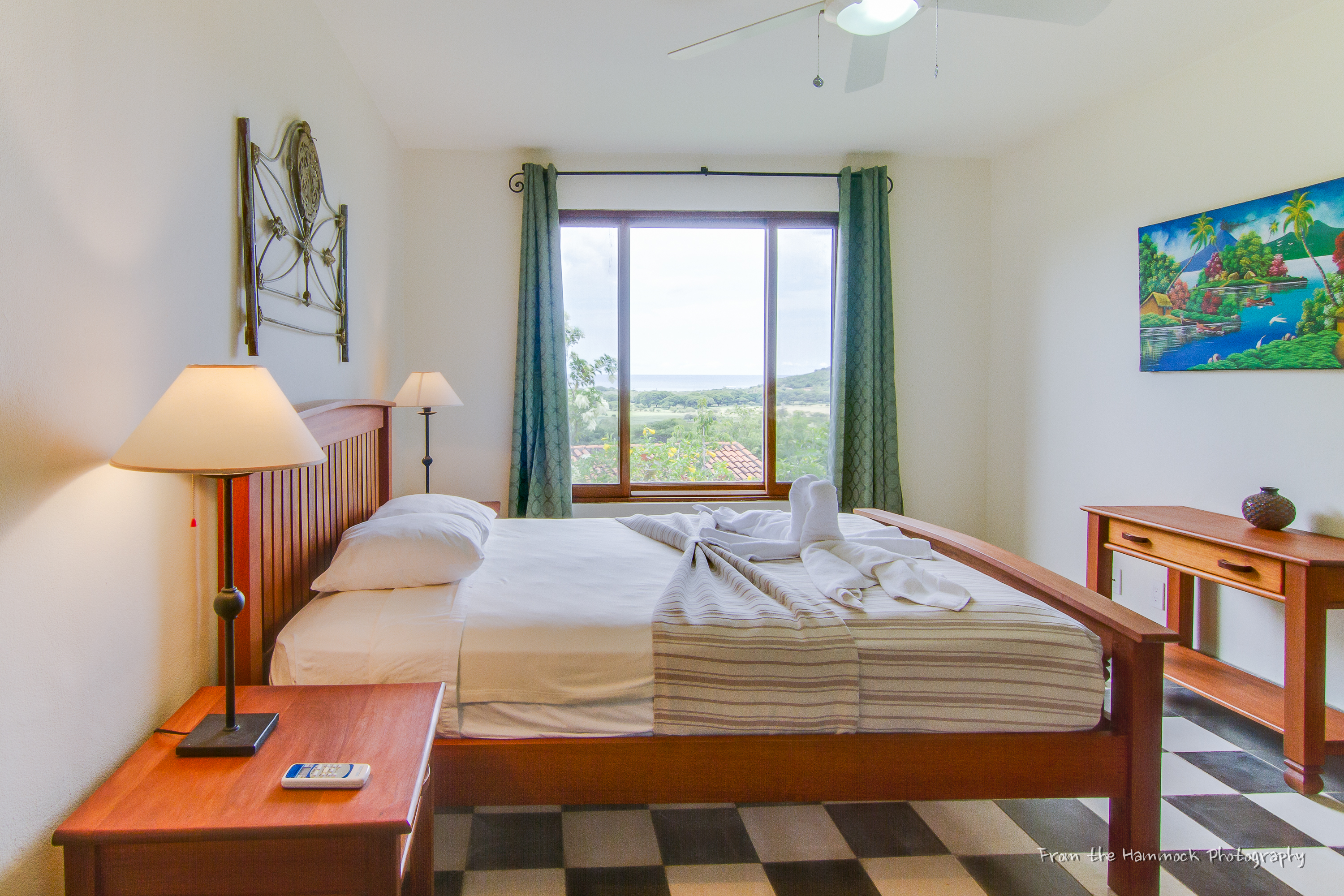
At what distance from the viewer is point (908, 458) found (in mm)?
4414

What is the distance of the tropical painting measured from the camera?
8.17ft

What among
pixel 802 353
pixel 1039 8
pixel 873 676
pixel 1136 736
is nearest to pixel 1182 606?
pixel 1136 736

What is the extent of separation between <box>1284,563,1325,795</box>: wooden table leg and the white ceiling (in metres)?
1.94

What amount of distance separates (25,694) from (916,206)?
14.7ft

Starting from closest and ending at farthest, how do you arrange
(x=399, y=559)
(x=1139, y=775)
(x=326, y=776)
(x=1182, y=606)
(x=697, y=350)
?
(x=326, y=776), (x=1139, y=775), (x=399, y=559), (x=1182, y=606), (x=697, y=350)

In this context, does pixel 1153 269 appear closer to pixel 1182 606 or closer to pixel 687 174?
pixel 1182 606

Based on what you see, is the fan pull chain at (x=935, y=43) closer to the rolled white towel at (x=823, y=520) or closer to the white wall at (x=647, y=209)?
the white wall at (x=647, y=209)

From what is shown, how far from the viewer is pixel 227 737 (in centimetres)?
129

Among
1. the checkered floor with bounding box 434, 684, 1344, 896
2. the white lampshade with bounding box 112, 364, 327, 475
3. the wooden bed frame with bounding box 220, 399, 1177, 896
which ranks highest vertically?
the white lampshade with bounding box 112, 364, 327, 475

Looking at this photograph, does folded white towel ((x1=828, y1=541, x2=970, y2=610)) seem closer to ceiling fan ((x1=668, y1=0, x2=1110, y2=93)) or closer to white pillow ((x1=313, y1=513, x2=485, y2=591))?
white pillow ((x1=313, y1=513, x2=485, y2=591))

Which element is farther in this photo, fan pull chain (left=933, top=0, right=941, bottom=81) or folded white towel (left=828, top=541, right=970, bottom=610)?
fan pull chain (left=933, top=0, right=941, bottom=81)

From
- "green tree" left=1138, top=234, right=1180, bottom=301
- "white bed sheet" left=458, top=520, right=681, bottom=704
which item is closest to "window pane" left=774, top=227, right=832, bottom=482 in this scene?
"green tree" left=1138, top=234, right=1180, bottom=301

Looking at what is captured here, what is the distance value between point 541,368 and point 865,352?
1897 mm

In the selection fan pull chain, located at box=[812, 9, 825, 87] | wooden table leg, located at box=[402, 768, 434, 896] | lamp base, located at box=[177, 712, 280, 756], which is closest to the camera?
lamp base, located at box=[177, 712, 280, 756]
